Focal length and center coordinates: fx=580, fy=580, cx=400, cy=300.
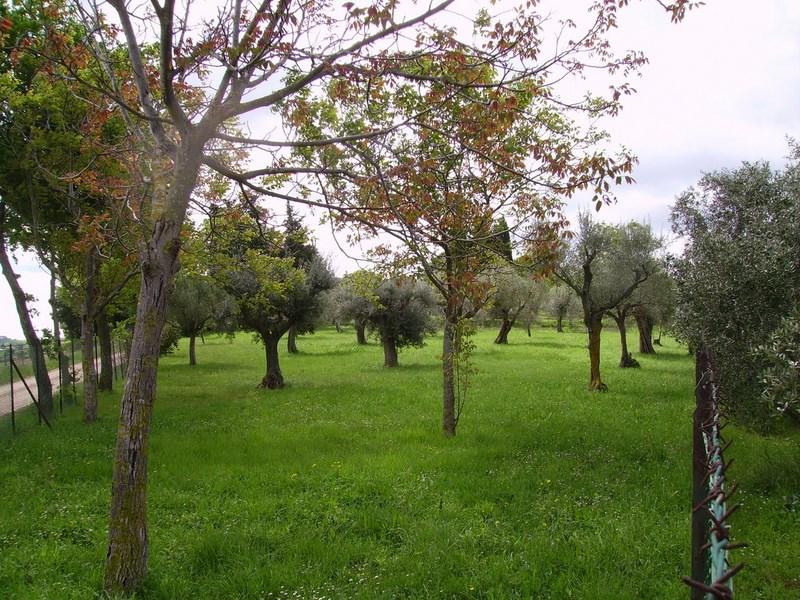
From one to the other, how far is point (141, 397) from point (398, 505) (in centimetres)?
385

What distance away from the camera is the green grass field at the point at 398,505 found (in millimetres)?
5770

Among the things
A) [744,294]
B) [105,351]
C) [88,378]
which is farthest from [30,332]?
[744,294]

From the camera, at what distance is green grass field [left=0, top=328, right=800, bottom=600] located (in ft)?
18.9

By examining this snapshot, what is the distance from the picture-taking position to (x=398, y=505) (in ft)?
25.7

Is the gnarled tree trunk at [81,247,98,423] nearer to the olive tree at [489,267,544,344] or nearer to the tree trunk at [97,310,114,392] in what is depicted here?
the tree trunk at [97,310,114,392]

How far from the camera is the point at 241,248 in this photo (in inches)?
807

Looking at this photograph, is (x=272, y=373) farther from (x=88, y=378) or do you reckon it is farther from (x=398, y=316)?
(x=398, y=316)

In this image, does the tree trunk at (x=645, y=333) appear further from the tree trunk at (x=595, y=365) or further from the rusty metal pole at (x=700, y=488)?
the rusty metal pole at (x=700, y=488)

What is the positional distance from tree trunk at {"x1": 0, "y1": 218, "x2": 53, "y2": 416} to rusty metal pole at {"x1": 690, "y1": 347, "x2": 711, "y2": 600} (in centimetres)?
1698

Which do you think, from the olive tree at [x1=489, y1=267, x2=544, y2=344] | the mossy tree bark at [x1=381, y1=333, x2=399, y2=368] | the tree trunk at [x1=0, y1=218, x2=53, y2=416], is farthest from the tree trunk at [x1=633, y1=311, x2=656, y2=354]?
the tree trunk at [x1=0, y1=218, x2=53, y2=416]

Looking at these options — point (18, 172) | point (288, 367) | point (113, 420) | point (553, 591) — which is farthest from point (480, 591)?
point (288, 367)

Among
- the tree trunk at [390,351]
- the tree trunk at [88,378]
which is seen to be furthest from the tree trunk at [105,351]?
the tree trunk at [390,351]

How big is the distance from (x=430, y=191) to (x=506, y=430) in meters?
7.41

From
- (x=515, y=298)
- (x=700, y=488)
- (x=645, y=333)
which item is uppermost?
(x=515, y=298)
